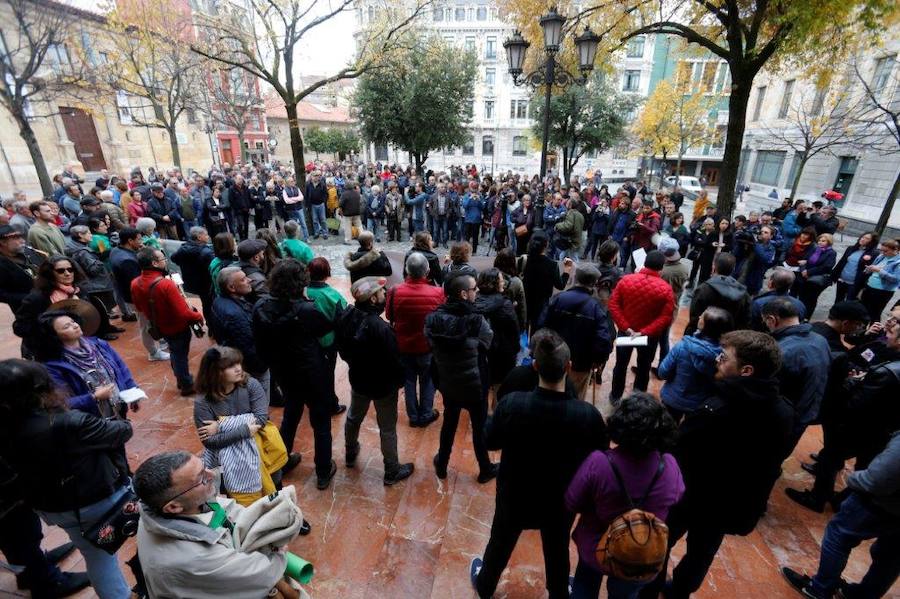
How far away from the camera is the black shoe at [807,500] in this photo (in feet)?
11.4

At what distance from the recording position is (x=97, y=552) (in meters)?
2.35

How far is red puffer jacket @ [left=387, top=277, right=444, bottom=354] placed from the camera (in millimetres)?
3699

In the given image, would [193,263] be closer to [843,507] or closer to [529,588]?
[529,588]

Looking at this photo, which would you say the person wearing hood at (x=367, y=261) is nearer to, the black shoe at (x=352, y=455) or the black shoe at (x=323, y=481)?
the black shoe at (x=352, y=455)

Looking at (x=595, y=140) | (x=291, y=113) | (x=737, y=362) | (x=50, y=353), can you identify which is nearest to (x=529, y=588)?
(x=737, y=362)

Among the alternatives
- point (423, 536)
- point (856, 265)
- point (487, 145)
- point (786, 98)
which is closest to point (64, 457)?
point (423, 536)

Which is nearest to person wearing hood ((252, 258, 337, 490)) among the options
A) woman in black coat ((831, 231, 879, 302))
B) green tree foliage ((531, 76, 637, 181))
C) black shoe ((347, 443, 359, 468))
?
black shoe ((347, 443, 359, 468))

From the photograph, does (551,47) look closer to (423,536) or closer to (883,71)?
(423,536)

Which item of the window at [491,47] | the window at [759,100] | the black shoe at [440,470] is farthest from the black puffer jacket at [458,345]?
the window at [491,47]

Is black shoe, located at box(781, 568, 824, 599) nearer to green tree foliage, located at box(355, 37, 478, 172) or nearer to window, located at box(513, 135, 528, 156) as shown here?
green tree foliage, located at box(355, 37, 478, 172)

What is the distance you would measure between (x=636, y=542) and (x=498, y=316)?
6.61ft

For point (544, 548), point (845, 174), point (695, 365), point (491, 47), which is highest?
point (491, 47)

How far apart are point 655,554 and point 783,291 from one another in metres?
3.61

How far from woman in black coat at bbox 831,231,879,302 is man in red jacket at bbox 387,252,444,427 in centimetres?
729
